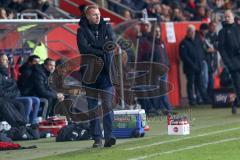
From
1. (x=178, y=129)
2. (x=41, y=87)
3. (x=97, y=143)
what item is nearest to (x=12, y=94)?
(x=41, y=87)

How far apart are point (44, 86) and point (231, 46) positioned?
186 inches

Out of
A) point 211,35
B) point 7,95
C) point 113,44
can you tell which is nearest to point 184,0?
point 211,35

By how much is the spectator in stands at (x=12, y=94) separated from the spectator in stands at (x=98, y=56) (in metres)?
3.97

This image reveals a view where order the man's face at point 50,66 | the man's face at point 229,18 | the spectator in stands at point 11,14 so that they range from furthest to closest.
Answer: the man's face at point 229,18 < the spectator in stands at point 11,14 < the man's face at point 50,66

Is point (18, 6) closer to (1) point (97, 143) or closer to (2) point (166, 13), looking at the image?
(2) point (166, 13)

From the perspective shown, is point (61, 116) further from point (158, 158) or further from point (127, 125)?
point (158, 158)

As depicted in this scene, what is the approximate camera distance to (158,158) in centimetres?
1435

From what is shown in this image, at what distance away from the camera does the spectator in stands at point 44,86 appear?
21625 mm

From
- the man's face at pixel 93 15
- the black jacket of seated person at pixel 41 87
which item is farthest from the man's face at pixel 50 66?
the man's face at pixel 93 15

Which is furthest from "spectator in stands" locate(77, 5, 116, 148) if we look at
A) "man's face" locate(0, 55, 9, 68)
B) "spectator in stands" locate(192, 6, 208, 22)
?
"spectator in stands" locate(192, 6, 208, 22)

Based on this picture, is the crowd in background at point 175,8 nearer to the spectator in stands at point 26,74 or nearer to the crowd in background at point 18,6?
the crowd in background at point 18,6

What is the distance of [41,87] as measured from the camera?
70.9 ft

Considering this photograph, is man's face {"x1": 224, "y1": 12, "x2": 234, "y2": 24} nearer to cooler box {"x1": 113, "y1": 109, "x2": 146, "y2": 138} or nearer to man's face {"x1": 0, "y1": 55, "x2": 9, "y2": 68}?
man's face {"x1": 0, "y1": 55, "x2": 9, "y2": 68}

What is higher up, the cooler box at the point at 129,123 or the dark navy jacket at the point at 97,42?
the dark navy jacket at the point at 97,42
